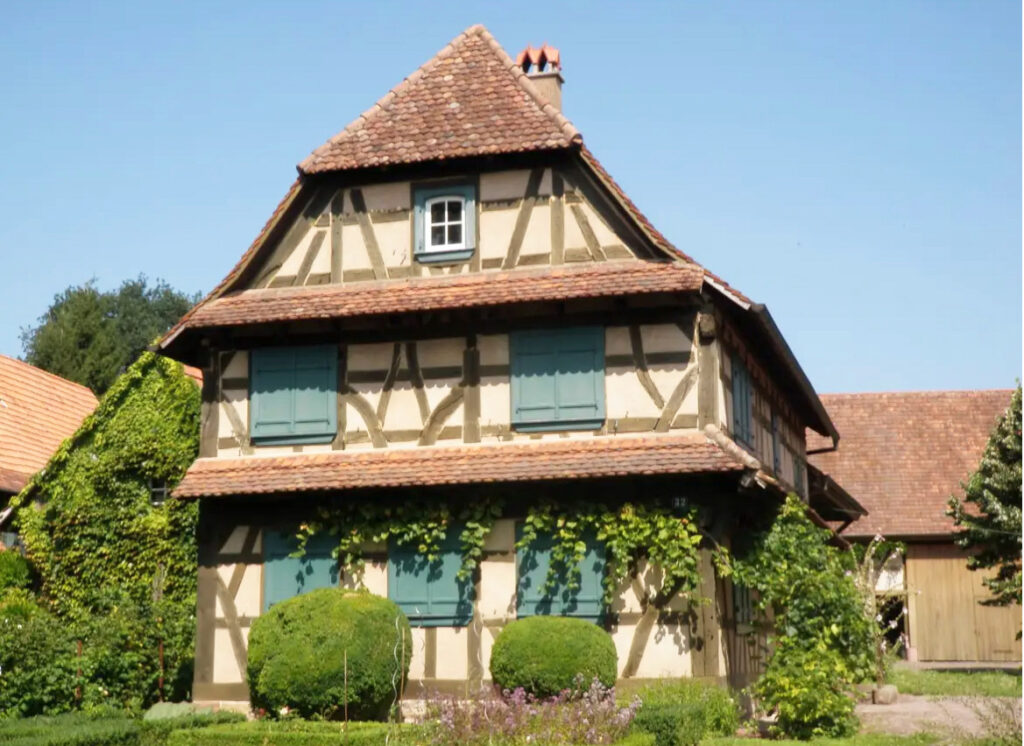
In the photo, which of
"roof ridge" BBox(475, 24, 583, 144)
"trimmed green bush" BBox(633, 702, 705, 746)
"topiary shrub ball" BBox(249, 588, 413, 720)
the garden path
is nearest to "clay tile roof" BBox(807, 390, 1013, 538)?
the garden path

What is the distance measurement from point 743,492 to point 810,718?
130 inches

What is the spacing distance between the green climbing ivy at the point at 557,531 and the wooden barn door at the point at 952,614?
64.9 ft

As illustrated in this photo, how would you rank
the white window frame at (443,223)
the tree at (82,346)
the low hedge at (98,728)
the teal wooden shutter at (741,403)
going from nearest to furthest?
the low hedge at (98,728)
the white window frame at (443,223)
the teal wooden shutter at (741,403)
the tree at (82,346)

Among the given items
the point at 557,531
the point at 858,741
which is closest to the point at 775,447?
the point at 557,531

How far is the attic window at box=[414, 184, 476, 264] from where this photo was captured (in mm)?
21141

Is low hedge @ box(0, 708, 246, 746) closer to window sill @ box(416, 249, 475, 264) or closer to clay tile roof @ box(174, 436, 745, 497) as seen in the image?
clay tile roof @ box(174, 436, 745, 497)

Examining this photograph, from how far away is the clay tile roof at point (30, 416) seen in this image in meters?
29.3

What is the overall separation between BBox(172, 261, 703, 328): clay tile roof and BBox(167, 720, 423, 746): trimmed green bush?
6085mm

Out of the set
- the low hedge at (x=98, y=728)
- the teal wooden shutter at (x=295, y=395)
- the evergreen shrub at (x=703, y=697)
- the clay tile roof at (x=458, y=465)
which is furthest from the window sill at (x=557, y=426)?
the low hedge at (x=98, y=728)

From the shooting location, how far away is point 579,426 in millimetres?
19953

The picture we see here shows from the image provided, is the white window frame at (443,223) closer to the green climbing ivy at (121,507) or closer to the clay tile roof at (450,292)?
the clay tile roof at (450,292)

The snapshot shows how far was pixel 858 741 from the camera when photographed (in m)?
17.7

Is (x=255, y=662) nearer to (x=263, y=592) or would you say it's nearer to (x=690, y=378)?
(x=263, y=592)

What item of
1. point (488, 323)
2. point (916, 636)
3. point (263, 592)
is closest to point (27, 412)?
point (263, 592)
